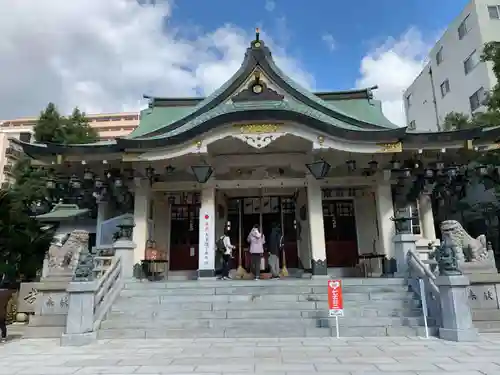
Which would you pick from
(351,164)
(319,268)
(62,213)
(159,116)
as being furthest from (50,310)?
(351,164)

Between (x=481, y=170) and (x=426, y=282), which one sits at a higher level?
(x=481, y=170)

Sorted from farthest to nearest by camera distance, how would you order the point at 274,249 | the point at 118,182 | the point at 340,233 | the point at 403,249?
the point at 340,233, the point at 274,249, the point at 118,182, the point at 403,249

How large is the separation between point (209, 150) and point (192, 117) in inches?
72.0

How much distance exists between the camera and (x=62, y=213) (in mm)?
15281

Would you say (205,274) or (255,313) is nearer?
(255,313)

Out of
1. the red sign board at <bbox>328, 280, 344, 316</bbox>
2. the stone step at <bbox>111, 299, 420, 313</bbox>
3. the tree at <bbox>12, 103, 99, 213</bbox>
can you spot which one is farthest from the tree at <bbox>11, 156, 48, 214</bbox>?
the red sign board at <bbox>328, 280, 344, 316</bbox>

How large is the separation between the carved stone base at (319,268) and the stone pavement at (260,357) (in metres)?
3.86

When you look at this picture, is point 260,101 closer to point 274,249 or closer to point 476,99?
point 274,249

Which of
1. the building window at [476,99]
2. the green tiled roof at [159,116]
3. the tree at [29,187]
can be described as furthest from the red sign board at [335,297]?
the building window at [476,99]

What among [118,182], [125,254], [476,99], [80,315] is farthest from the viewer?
[476,99]

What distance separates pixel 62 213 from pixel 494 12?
28.8m

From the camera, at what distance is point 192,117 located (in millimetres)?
12758

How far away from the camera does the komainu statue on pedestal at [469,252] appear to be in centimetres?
886

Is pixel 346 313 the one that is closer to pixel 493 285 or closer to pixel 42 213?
pixel 493 285
